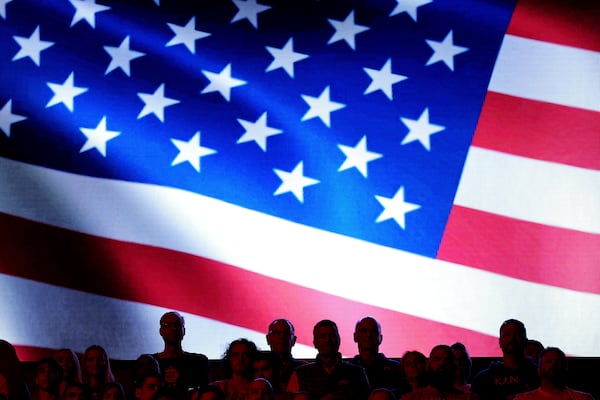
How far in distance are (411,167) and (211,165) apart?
1519 mm

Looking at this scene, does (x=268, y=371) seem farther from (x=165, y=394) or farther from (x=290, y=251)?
(x=290, y=251)

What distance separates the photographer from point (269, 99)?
872cm

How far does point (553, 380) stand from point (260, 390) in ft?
4.89

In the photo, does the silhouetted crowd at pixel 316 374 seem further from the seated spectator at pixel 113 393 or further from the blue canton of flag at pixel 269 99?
the blue canton of flag at pixel 269 99

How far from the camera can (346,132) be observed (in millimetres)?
8648

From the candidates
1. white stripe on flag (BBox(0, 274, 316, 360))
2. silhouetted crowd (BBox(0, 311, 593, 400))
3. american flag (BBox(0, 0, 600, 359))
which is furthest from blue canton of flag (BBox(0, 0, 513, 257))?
silhouetted crowd (BBox(0, 311, 593, 400))

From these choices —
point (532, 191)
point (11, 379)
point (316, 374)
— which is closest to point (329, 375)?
point (316, 374)

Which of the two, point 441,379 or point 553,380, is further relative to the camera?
point 441,379

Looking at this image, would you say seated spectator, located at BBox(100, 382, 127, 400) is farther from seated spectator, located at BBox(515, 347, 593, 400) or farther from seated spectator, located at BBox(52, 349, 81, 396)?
seated spectator, located at BBox(515, 347, 593, 400)

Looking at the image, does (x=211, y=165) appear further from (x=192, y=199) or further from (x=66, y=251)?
(x=66, y=251)

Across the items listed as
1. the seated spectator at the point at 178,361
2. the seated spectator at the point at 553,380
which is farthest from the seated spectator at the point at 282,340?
the seated spectator at the point at 553,380

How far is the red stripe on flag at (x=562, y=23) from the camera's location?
28.7ft

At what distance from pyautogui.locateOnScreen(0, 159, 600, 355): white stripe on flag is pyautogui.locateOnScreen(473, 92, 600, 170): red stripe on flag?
0.99m

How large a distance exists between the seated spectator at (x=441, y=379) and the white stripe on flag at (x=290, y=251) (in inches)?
93.7
